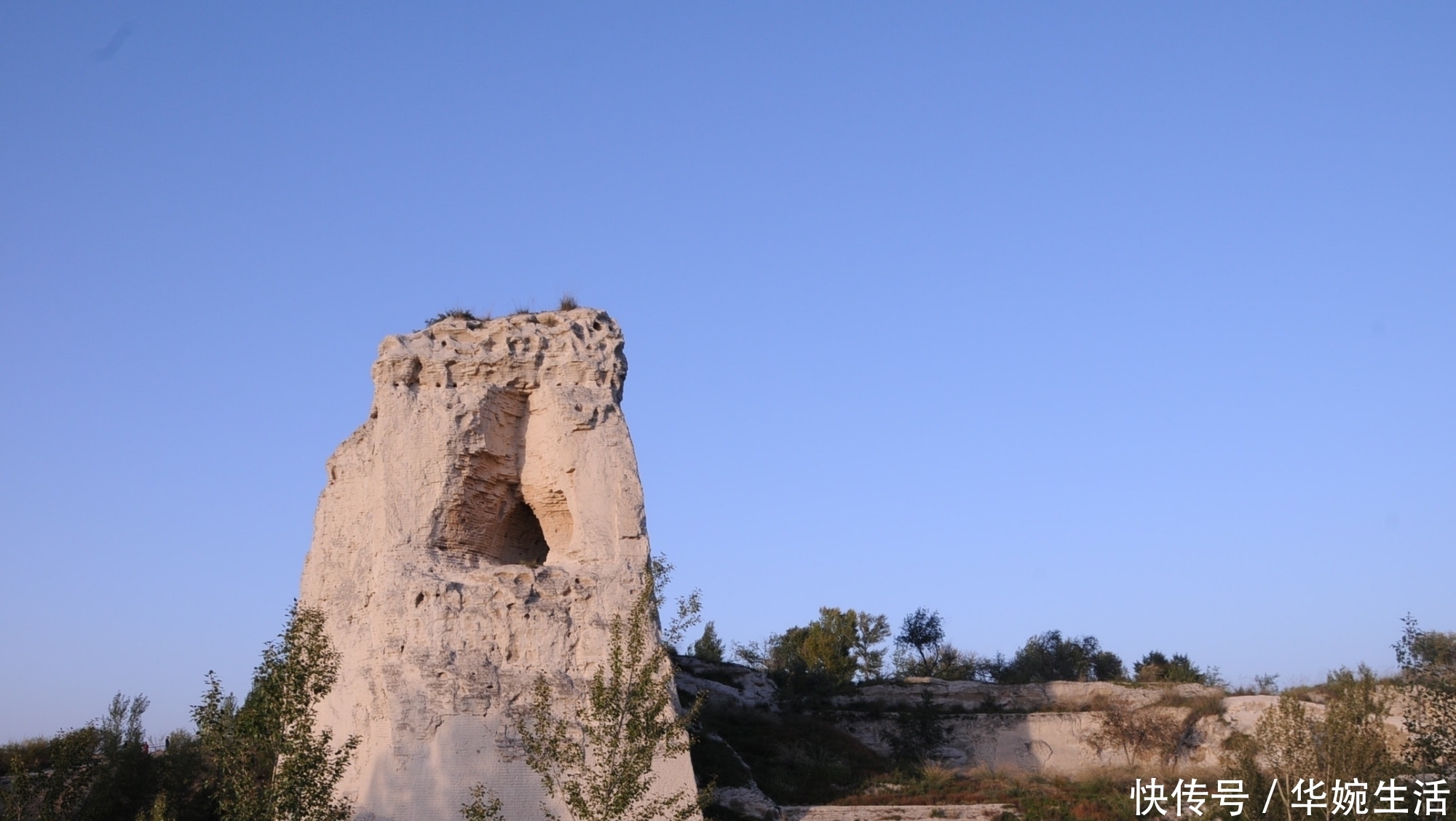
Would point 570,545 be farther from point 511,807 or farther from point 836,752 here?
point 836,752

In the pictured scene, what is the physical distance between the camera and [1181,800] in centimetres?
1830

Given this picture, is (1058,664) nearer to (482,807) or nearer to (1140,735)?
(1140,735)

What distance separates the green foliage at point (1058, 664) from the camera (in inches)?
1681

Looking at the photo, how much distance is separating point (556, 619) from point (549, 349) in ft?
15.4

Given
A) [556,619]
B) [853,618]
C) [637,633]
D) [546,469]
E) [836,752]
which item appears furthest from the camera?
[853,618]

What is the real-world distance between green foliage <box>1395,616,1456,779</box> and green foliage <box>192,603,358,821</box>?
14637 millimetres

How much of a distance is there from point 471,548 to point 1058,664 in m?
32.3

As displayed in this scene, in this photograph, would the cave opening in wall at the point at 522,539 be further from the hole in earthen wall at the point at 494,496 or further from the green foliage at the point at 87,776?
the green foliage at the point at 87,776

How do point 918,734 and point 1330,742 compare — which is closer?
point 1330,742

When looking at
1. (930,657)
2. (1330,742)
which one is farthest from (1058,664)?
(1330,742)

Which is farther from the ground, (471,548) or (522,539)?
(522,539)

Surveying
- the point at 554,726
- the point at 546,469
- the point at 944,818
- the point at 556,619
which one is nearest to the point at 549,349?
the point at 546,469

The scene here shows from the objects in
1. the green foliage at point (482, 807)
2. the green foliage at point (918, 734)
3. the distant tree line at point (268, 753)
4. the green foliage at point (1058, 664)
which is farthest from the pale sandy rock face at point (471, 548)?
the green foliage at point (1058, 664)

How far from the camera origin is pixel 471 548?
757 inches
